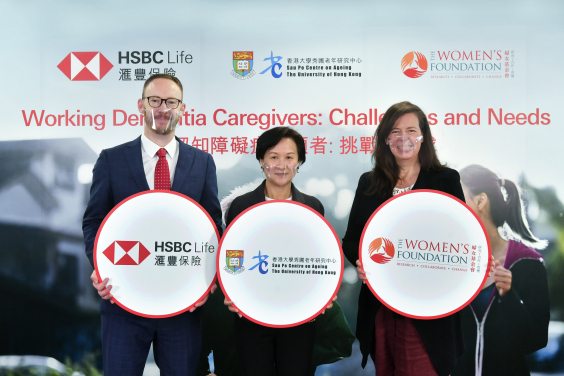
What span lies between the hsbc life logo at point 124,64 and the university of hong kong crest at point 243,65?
15.5 inches

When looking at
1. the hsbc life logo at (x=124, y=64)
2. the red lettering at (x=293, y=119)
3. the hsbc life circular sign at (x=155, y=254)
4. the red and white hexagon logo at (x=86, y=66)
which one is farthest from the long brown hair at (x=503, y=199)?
the red and white hexagon logo at (x=86, y=66)

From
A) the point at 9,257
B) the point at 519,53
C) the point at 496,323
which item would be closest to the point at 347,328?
the point at 496,323

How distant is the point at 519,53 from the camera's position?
8.38ft

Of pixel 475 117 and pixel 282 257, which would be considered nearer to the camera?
pixel 282 257

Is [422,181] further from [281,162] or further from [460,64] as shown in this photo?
[460,64]

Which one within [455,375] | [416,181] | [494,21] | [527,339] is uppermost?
[494,21]

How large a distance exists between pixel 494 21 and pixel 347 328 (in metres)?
2.36

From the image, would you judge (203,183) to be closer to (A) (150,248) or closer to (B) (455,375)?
(A) (150,248)

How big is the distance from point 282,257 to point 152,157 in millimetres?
786

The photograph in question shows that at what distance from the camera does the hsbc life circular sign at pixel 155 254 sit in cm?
159

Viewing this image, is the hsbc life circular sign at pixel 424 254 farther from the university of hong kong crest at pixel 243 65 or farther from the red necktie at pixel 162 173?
the university of hong kong crest at pixel 243 65

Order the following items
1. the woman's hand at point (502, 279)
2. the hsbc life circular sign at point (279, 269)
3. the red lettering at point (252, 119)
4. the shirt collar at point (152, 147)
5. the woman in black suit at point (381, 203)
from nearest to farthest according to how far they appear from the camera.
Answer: the hsbc life circular sign at point (279, 269) → the woman in black suit at point (381, 203) → the shirt collar at point (152, 147) → the woman's hand at point (502, 279) → the red lettering at point (252, 119)

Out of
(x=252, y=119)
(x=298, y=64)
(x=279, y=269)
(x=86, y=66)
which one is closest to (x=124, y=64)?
(x=86, y=66)

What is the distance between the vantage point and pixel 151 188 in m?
1.74
